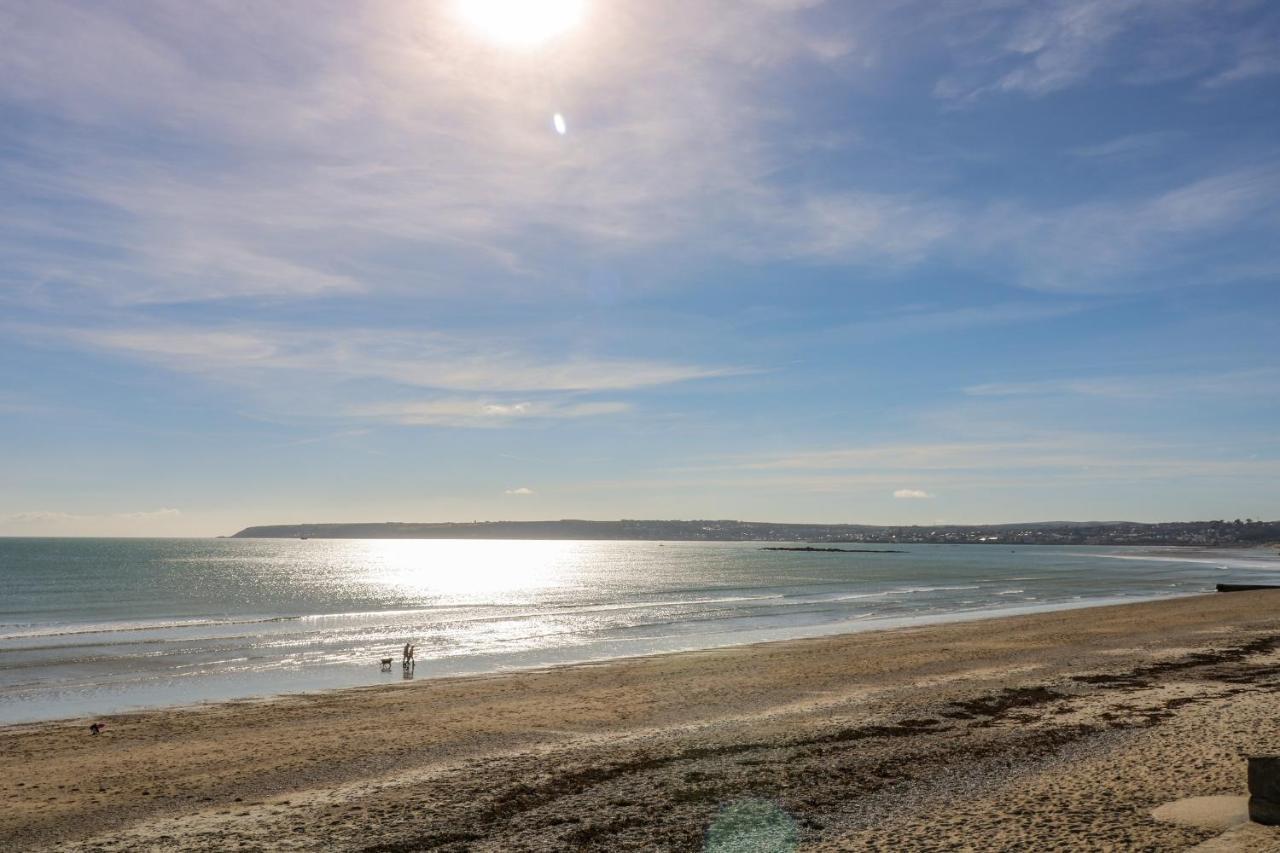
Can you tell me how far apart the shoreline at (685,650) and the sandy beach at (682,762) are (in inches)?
41.9

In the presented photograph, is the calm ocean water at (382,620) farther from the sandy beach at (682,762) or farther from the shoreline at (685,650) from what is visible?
the sandy beach at (682,762)

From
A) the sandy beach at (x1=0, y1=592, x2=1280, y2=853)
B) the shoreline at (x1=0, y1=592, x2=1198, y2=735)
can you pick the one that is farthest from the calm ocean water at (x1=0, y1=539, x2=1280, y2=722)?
the sandy beach at (x1=0, y1=592, x2=1280, y2=853)

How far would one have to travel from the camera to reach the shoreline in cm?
2455

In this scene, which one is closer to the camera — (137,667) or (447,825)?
(447,825)

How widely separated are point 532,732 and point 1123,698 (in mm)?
14784

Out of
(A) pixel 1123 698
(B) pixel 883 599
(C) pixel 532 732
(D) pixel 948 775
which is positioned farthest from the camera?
(B) pixel 883 599

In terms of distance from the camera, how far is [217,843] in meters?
12.8

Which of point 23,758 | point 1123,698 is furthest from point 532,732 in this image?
point 1123,698

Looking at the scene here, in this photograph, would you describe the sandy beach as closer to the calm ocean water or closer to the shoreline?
the shoreline

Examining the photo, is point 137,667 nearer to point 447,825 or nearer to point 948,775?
point 447,825

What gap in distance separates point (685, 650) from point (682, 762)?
809 inches

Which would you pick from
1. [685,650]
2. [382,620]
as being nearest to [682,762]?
[685,650]

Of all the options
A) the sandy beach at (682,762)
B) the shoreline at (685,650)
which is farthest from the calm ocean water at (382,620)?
the sandy beach at (682,762)

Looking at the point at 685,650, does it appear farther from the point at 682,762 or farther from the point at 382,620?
the point at 382,620
